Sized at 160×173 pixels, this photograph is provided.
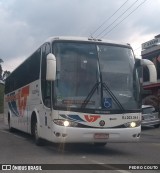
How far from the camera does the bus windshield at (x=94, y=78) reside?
13.0m

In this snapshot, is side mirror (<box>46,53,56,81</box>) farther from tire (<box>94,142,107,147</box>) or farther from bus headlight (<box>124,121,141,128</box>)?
tire (<box>94,142,107,147</box>)

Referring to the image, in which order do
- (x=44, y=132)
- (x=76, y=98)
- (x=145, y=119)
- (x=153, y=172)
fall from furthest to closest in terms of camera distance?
(x=145, y=119), (x=44, y=132), (x=76, y=98), (x=153, y=172)

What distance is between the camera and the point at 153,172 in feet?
32.7

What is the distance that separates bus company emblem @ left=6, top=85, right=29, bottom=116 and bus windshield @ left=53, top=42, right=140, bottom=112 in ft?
16.7

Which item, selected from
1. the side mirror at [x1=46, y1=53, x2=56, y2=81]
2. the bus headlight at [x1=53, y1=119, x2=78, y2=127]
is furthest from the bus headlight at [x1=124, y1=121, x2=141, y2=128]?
the side mirror at [x1=46, y1=53, x2=56, y2=81]

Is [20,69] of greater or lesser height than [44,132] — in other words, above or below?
above

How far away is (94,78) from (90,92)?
18.6 inches

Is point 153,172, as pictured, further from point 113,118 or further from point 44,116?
point 44,116

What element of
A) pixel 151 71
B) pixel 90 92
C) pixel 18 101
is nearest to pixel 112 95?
pixel 90 92

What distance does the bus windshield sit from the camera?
13.0 m

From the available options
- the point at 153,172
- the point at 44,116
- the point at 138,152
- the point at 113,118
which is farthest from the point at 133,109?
the point at 153,172

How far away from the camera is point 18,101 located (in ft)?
68.7

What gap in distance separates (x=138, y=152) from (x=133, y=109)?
5.73ft

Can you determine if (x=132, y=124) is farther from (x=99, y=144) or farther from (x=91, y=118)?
(x=99, y=144)
